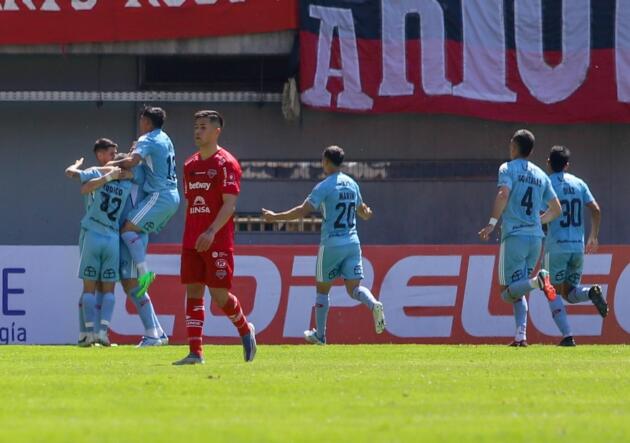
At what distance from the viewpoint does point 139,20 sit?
24859 millimetres

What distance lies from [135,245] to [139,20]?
31.1 ft

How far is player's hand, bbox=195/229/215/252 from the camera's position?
37.1 feet

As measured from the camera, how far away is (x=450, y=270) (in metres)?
19.8

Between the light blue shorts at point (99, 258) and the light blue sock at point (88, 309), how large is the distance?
0.69ft

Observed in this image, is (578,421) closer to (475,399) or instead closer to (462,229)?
(475,399)

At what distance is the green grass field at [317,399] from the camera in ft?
23.9

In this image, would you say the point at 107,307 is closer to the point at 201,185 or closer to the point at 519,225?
the point at 519,225

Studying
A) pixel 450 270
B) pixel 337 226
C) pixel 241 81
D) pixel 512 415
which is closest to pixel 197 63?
pixel 241 81

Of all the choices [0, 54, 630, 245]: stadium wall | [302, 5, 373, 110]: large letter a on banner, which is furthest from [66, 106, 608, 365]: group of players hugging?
[0, 54, 630, 245]: stadium wall

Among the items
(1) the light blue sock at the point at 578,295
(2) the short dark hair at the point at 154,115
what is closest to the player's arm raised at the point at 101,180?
(2) the short dark hair at the point at 154,115

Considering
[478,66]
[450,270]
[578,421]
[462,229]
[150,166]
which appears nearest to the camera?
[578,421]

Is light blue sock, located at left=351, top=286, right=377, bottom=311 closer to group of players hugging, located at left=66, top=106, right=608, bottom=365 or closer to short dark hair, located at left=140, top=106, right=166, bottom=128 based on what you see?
group of players hugging, located at left=66, top=106, right=608, bottom=365

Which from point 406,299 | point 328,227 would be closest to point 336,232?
point 328,227

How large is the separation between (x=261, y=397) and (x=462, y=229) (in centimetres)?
1794
